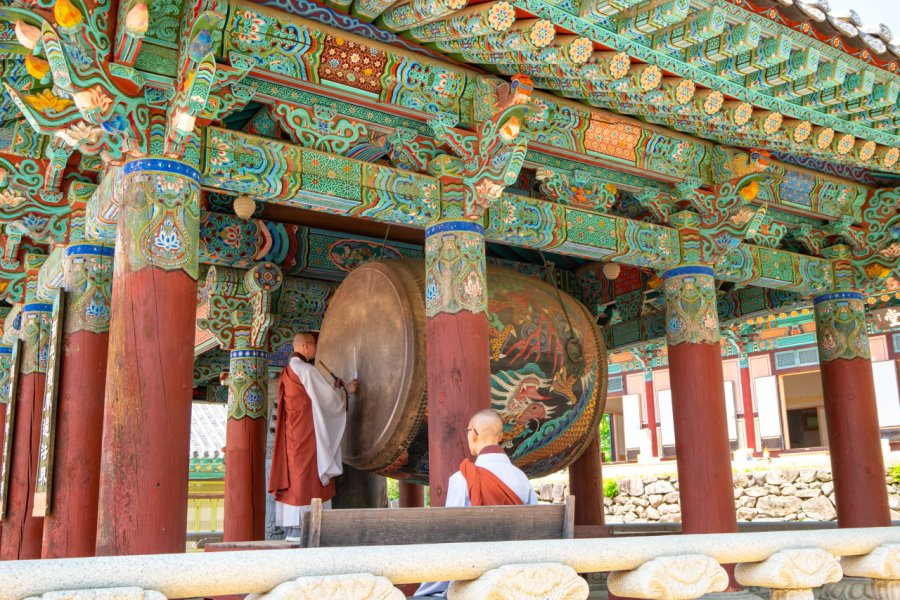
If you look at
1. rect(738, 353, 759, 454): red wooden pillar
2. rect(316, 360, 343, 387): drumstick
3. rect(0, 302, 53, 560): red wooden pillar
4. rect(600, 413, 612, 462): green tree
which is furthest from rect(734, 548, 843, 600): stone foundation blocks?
rect(600, 413, 612, 462): green tree

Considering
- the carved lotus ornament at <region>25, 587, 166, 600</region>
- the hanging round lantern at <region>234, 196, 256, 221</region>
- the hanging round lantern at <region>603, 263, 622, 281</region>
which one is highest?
the hanging round lantern at <region>234, 196, 256, 221</region>

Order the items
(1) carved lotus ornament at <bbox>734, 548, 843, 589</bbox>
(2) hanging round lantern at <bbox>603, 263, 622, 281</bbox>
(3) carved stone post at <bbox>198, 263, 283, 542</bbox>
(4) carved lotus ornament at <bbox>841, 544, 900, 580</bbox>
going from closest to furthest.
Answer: (1) carved lotus ornament at <bbox>734, 548, 843, 589</bbox>
(4) carved lotus ornament at <bbox>841, 544, 900, 580</bbox>
(3) carved stone post at <bbox>198, 263, 283, 542</bbox>
(2) hanging round lantern at <bbox>603, 263, 622, 281</bbox>

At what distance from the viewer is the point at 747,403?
17.1 meters

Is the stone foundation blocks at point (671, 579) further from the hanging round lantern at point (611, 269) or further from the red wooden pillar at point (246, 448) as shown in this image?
the red wooden pillar at point (246, 448)

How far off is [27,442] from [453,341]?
169 inches

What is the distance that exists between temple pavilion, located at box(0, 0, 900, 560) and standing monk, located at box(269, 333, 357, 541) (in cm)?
88

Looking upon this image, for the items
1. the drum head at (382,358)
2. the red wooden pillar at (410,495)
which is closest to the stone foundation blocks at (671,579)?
the drum head at (382,358)

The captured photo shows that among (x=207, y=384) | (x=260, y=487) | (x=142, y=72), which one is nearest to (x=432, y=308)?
(x=142, y=72)

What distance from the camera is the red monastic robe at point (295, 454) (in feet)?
18.8

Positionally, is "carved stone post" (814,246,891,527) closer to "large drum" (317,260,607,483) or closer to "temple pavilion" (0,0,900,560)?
"temple pavilion" (0,0,900,560)

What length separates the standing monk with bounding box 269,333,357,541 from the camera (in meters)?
5.73

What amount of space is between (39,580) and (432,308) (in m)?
3.67

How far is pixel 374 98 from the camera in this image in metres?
5.12

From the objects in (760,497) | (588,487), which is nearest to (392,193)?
(588,487)
